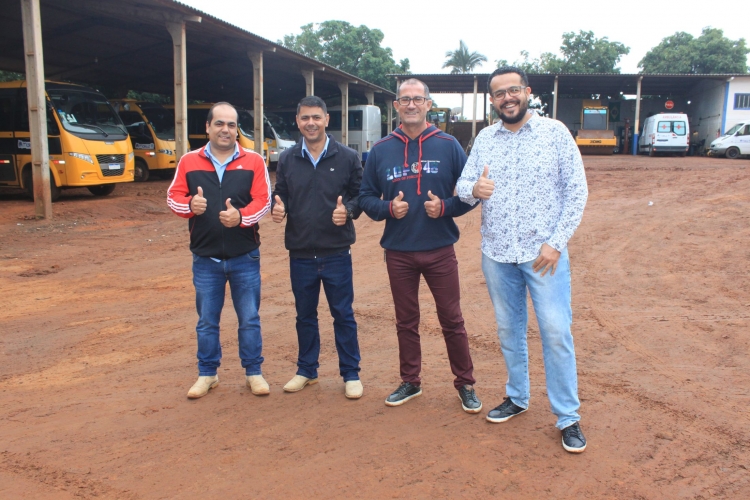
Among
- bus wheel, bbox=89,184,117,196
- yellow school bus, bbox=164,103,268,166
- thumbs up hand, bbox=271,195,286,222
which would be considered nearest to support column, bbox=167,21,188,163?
bus wheel, bbox=89,184,117,196

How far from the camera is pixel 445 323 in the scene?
12.1 ft

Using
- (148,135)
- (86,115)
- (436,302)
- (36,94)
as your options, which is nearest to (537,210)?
(436,302)

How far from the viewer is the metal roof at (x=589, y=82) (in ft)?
86.2

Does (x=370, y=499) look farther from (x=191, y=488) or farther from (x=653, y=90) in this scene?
(x=653, y=90)

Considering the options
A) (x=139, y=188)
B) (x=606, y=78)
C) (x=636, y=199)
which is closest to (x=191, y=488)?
(x=636, y=199)

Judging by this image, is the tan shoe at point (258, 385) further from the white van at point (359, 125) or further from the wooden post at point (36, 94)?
the white van at point (359, 125)

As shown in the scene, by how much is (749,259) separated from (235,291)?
689 centimetres

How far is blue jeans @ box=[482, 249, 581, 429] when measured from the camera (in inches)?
126

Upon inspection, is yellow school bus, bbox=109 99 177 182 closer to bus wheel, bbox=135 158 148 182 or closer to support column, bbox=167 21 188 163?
bus wheel, bbox=135 158 148 182

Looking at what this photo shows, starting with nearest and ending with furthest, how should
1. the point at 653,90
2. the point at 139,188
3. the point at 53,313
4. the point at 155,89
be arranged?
1. the point at 53,313
2. the point at 139,188
3. the point at 155,89
4. the point at 653,90

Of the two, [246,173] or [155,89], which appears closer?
[246,173]

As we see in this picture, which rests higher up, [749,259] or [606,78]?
[606,78]

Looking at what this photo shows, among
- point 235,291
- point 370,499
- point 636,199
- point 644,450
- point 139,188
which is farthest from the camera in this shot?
point 139,188

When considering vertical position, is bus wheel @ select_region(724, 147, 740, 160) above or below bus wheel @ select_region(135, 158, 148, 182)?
above
